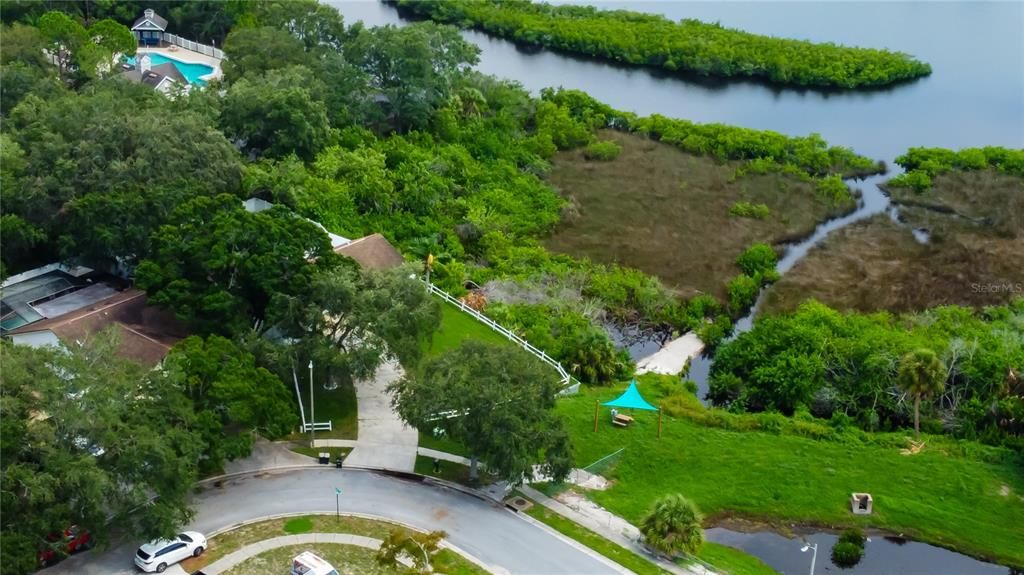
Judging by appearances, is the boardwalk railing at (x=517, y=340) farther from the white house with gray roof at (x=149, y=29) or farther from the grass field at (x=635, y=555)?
the white house with gray roof at (x=149, y=29)

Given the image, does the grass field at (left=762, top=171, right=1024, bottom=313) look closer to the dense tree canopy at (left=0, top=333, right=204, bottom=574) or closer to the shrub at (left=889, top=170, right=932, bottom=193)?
the shrub at (left=889, top=170, right=932, bottom=193)

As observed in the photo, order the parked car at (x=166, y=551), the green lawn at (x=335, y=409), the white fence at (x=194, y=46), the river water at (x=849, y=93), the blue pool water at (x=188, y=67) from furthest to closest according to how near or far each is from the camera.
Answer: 1. the white fence at (x=194, y=46)
2. the river water at (x=849, y=93)
3. the blue pool water at (x=188, y=67)
4. the green lawn at (x=335, y=409)
5. the parked car at (x=166, y=551)

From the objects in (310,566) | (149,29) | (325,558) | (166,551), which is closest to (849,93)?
(149,29)

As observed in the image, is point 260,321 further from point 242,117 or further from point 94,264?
point 242,117

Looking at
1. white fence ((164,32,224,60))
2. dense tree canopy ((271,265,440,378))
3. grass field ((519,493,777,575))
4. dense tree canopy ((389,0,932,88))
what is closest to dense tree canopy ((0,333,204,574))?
dense tree canopy ((271,265,440,378))

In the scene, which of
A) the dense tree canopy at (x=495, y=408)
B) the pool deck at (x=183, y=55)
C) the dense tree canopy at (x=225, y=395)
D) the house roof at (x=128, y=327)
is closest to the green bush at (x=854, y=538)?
the dense tree canopy at (x=495, y=408)

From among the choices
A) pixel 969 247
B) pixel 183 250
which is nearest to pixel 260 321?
pixel 183 250
